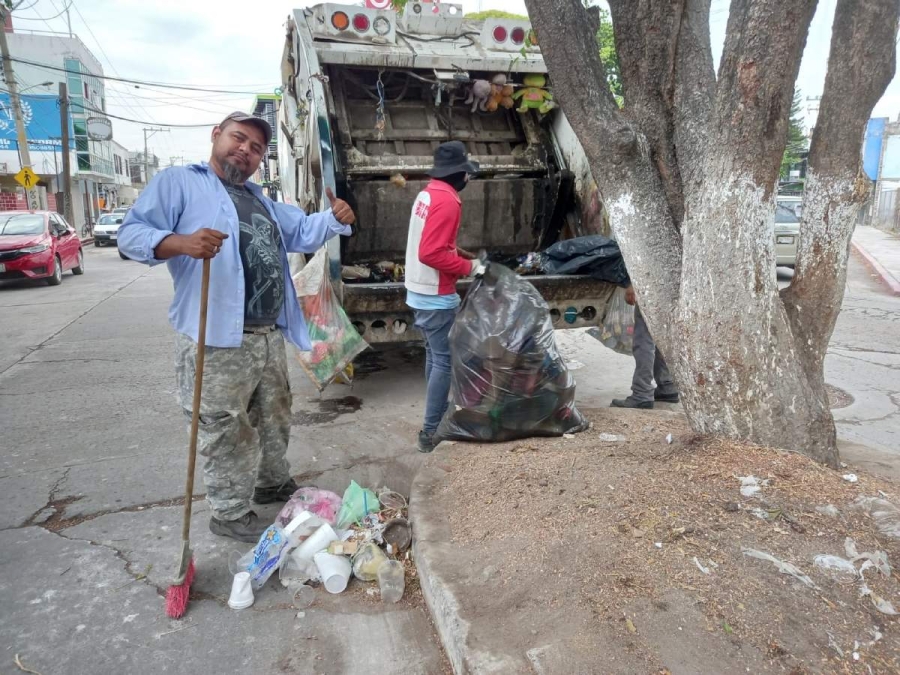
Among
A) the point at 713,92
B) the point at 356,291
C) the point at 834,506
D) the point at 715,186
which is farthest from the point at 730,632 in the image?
the point at 356,291

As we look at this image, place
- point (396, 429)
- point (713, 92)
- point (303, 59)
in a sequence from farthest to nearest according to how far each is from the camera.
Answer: point (303, 59) → point (396, 429) → point (713, 92)

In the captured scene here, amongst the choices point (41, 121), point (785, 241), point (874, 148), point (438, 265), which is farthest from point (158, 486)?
point (874, 148)

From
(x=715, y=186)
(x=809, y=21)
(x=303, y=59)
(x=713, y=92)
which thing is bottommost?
(x=715, y=186)

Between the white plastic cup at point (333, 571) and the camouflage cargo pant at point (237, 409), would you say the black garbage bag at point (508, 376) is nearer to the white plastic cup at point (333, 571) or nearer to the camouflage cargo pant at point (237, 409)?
the camouflage cargo pant at point (237, 409)

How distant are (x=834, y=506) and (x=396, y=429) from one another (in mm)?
2594

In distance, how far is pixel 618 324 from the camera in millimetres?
4711

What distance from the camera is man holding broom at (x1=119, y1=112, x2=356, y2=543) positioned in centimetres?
248

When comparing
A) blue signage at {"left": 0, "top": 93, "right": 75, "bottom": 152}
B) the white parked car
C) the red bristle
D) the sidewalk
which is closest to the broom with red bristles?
the red bristle

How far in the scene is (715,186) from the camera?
8.01ft

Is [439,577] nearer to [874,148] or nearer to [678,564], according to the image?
[678,564]

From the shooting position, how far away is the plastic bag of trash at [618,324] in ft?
15.2

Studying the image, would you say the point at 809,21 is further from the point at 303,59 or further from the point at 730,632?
the point at 303,59

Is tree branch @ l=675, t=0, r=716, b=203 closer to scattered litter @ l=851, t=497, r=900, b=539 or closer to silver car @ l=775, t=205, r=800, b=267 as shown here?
scattered litter @ l=851, t=497, r=900, b=539

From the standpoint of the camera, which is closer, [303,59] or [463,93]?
[303,59]
